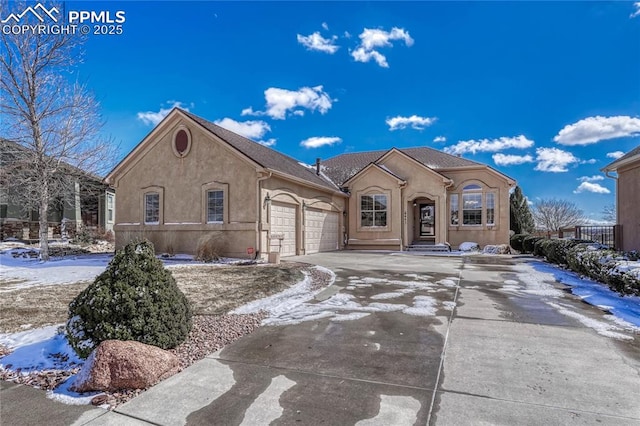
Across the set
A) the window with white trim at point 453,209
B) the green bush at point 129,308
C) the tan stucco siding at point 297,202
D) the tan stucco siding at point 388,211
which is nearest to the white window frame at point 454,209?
the window with white trim at point 453,209

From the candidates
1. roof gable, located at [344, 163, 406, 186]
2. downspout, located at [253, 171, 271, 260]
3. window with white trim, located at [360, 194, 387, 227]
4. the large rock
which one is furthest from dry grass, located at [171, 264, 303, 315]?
roof gable, located at [344, 163, 406, 186]

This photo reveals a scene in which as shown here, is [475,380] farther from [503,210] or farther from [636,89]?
[503,210]

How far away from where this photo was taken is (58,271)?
10.5 metres

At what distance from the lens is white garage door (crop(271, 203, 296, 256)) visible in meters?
14.8

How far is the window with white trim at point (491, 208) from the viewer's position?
20406 mm

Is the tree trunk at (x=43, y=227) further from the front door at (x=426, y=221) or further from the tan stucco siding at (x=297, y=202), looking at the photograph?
the front door at (x=426, y=221)

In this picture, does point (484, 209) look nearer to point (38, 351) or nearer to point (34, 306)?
point (34, 306)

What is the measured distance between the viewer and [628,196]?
41.6 ft

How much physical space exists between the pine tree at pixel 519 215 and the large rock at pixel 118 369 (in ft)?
92.7

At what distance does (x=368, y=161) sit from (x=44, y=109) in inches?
712

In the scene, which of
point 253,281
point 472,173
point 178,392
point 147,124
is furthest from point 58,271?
point 472,173

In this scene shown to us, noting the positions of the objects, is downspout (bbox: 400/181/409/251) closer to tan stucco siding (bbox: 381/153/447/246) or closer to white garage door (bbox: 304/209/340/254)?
tan stucco siding (bbox: 381/153/447/246)

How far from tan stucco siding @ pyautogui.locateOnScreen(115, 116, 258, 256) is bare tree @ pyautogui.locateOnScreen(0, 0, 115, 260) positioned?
7.61 feet

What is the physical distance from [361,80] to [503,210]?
11003 mm
